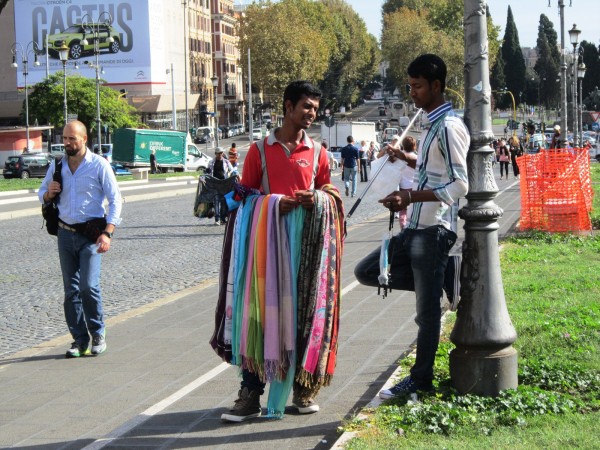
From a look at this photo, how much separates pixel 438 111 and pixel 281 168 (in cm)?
88

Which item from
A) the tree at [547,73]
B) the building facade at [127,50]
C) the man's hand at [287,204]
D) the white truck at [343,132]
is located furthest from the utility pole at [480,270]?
the tree at [547,73]

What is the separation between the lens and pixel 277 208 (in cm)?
577

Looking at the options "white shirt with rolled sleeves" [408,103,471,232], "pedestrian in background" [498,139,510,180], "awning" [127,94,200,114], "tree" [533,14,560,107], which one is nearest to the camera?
"white shirt with rolled sleeves" [408,103,471,232]

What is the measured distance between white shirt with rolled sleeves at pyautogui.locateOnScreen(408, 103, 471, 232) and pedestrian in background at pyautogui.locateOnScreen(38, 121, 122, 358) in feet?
9.93

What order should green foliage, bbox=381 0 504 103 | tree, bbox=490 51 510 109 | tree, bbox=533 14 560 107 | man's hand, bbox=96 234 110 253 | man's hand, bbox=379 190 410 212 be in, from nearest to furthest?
man's hand, bbox=379 190 410 212 < man's hand, bbox=96 234 110 253 < green foliage, bbox=381 0 504 103 < tree, bbox=490 51 510 109 < tree, bbox=533 14 560 107

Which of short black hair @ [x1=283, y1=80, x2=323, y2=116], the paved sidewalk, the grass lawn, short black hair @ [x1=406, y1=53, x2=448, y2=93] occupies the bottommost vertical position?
the paved sidewalk

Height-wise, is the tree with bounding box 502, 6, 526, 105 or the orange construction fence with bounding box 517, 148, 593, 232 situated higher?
the tree with bounding box 502, 6, 526, 105

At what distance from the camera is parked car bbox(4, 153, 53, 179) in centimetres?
5441

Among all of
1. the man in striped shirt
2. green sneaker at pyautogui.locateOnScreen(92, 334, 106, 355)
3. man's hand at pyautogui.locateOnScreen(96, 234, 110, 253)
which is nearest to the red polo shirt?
the man in striped shirt

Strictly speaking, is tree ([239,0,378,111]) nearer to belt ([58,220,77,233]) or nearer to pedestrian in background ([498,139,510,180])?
pedestrian in background ([498,139,510,180])

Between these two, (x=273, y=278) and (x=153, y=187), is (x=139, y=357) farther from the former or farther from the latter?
(x=153, y=187)

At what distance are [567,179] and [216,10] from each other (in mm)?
114428

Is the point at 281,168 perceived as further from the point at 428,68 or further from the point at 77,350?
the point at 77,350

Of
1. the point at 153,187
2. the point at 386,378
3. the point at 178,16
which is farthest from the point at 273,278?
the point at 178,16
